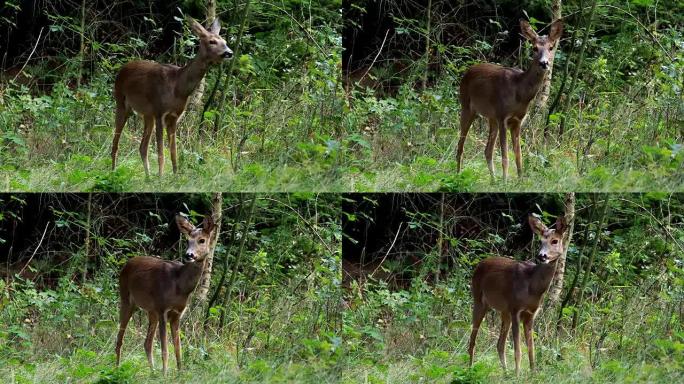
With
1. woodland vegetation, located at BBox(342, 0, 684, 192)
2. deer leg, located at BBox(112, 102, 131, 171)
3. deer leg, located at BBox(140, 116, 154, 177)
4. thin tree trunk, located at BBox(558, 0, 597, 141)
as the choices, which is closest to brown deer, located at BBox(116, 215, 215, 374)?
deer leg, located at BBox(140, 116, 154, 177)

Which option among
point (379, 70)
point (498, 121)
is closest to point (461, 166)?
point (498, 121)

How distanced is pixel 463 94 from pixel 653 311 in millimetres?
2243

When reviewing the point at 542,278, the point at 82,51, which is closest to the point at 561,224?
the point at 542,278

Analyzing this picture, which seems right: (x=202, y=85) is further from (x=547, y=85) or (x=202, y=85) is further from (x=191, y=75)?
(x=547, y=85)


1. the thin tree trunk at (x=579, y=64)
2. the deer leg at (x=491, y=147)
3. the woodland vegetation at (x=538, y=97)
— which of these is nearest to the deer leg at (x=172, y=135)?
the woodland vegetation at (x=538, y=97)

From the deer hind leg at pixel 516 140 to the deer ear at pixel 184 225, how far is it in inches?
94.7

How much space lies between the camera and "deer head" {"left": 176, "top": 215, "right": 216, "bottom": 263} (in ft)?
34.2

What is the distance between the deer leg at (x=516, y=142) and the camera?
34.8ft

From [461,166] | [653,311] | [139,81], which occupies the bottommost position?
[653,311]

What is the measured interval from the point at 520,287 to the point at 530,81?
1.51m

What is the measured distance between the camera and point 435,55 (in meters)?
11.7

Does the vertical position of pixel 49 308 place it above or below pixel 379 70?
below

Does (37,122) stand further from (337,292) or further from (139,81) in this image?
(337,292)

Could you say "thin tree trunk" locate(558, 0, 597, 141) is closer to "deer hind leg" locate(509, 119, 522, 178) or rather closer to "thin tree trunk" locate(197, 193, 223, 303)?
"deer hind leg" locate(509, 119, 522, 178)
